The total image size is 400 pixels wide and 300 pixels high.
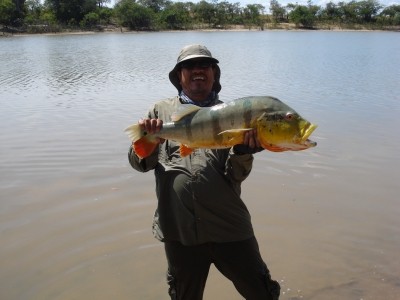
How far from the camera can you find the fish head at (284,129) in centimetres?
266

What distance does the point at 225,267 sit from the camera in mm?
3125

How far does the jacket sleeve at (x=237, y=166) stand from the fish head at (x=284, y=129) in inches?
10.7

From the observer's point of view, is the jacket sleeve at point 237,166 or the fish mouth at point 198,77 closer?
the jacket sleeve at point 237,166

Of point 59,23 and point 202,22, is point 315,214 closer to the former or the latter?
point 59,23

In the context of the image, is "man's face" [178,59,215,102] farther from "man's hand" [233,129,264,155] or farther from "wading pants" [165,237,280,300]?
"wading pants" [165,237,280,300]

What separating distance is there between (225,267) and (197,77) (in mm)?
1450

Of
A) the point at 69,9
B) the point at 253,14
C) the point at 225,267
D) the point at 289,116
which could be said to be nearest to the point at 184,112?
the point at 289,116

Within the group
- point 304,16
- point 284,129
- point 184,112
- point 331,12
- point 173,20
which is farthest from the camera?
point 331,12

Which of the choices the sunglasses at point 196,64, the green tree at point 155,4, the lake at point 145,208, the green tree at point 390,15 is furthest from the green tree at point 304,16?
the sunglasses at point 196,64

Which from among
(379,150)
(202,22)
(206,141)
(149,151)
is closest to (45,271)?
(149,151)

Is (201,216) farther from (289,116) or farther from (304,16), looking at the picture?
(304,16)

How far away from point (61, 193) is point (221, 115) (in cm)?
498

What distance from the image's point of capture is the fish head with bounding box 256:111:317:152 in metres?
2.66

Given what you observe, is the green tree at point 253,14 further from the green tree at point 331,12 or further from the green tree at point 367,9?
the green tree at point 367,9
